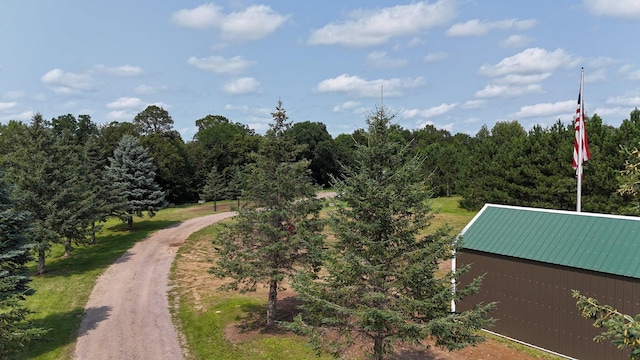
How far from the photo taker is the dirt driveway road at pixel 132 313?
52.0ft

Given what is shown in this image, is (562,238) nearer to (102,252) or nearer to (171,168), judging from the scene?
(102,252)

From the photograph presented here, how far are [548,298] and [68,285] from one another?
81.9ft

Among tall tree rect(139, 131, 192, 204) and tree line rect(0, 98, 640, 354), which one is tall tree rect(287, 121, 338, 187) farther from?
tall tree rect(139, 131, 192, 204)

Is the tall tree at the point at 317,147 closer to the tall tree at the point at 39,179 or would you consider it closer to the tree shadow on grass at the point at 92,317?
the tall tree at the point at 39,179

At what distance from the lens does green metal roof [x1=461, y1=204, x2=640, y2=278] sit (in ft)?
45.9

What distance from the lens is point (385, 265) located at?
1074 centimetres

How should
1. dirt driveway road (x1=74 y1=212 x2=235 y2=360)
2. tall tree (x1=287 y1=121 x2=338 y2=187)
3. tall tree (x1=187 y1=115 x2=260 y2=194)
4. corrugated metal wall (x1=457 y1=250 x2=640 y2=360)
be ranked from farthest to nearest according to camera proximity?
tall tree (x1=287 y1=121 x2=338 y2=187) < tall tree (x1=187 y1=115 x2=260 y2=194) < dirt driveway road (x1=74 y1=212 x2=235 y2=360) < corrugated metal wall (x1=457 y1=250 x2=640 y2=360)

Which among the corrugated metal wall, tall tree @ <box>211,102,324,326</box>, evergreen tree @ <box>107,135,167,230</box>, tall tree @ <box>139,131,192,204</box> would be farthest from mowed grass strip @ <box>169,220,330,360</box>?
tall tree @ <box>139,131,192,204</box>

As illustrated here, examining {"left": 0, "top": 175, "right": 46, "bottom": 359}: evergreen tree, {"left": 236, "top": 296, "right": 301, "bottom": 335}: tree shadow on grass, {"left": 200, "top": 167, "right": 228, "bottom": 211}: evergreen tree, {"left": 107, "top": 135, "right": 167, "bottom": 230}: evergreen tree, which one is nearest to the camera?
{"left": 0, "top": 175, "right": 46, "bottom": 359}: evergreen tree

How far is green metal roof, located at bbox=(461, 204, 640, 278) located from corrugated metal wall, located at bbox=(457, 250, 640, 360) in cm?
34

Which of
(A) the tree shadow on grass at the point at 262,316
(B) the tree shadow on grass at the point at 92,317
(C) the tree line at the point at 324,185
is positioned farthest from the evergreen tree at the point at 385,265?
(B) the tree shadow on grass at the point at 92,317

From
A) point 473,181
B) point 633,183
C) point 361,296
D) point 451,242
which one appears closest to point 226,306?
point 361,296

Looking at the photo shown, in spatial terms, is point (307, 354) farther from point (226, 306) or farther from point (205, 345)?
point (226, 306)

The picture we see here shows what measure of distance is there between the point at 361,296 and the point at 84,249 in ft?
96.9
